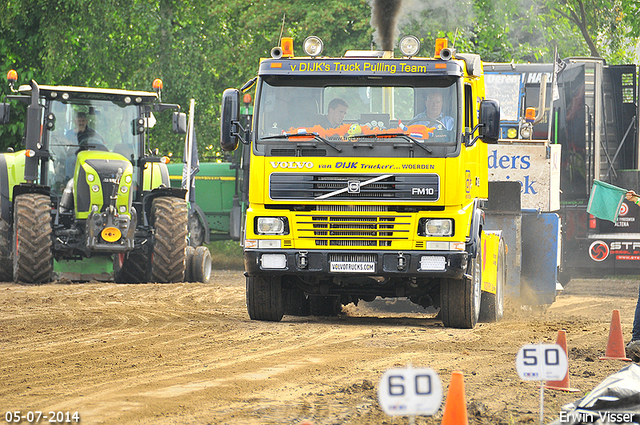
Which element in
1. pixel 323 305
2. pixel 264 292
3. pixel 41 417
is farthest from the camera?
pixel 323 305

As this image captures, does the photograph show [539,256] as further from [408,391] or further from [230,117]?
[408,391]

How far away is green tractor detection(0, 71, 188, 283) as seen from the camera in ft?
52.4

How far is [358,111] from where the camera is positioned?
10.8 m

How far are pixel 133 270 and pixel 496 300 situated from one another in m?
7.52

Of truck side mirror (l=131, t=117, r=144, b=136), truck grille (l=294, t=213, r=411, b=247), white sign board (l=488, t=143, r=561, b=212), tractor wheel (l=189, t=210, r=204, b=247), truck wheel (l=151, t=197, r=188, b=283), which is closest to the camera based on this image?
truck grille (l=294, t=213, r=411, b=247)

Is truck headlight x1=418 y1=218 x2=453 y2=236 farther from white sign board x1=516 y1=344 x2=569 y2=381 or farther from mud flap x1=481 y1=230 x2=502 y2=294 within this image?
white sign board x1=516 y1=344 x2=569 y2=381

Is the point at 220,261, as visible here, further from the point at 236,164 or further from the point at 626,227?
the point at 626,227

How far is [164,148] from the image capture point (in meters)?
29.7

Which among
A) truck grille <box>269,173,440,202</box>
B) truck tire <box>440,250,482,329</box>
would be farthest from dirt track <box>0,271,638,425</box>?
truck grille <box>269,173,440,202</box>

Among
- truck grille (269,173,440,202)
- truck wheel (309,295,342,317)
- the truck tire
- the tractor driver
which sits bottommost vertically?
truck wheel (309,295,342,317)

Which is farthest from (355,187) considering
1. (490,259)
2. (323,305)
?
(323,305)

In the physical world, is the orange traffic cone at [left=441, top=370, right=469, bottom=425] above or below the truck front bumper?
below

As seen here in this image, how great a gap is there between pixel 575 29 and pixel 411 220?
20.7m

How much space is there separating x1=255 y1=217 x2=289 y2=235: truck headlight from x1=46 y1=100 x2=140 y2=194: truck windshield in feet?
23.5
